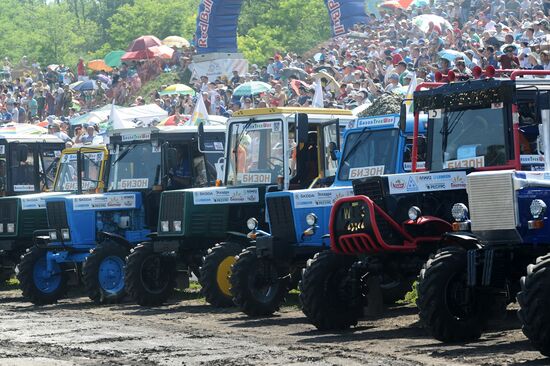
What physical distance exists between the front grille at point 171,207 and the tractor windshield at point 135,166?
1.35 meters

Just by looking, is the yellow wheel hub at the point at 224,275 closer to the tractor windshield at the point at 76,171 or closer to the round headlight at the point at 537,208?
the tractor windshield at the point at 76,171

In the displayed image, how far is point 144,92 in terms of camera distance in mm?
42188

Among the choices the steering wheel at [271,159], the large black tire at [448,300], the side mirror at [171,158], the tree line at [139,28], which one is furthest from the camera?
the tree line at [139,28]

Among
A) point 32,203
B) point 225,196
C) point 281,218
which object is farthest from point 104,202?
point 281,218

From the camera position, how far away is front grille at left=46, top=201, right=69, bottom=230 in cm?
1972

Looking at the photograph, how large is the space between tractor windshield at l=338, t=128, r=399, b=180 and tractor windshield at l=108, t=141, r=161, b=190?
4614mm

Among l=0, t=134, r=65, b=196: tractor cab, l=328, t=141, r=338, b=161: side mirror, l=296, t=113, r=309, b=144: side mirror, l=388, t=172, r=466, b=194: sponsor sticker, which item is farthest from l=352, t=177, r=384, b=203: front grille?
l=0, t=134, r=65, b=196: tractor cab

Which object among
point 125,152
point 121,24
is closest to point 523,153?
point 125,152

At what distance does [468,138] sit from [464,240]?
1.40 metres

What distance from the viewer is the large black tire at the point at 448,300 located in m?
11.8

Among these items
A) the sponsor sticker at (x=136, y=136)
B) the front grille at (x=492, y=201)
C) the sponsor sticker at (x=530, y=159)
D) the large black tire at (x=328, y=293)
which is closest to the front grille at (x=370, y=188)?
the large black tire at (x=328, y=293)

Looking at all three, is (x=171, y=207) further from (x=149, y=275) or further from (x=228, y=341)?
(x=228, y=341)

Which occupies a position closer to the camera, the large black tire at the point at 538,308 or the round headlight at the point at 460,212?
the large black tire at the point at 538,308

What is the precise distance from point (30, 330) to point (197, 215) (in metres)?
3.60
